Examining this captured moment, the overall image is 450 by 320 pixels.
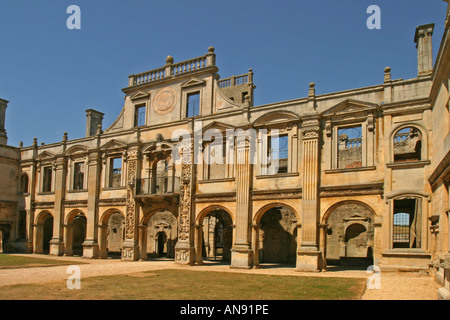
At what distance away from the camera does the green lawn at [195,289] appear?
11.3 meters

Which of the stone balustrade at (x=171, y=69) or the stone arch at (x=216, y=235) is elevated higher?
the stone balustrade at (x=171, y=69)

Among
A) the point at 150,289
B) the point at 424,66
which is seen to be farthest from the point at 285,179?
the point at 150,289

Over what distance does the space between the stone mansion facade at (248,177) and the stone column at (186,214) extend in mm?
67

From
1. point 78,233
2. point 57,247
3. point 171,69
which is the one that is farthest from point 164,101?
point 78,233

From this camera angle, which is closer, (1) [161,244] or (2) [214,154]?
(2) [214,154]

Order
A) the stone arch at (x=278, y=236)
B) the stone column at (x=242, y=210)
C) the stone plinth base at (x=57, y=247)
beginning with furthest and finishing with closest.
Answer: the stone plinth base at (x=57, y=247)
the stone arch at (x=278, y=236)
the stone column at (x=242, y=210)

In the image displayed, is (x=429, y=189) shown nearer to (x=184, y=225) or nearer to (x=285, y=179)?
(x=285, y=179)

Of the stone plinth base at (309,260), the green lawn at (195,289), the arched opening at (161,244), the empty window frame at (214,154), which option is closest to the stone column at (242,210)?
the empty window frame at (214,154)

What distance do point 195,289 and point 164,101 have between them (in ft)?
51.1

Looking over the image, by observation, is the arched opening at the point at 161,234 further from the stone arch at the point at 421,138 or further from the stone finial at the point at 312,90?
the stone arch at the point at 421,138

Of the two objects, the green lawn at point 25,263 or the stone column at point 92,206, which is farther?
the stone column at point 92,206

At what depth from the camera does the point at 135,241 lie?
25.8 m

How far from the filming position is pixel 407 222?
91.1ft

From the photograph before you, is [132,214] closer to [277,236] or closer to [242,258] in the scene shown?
[242,258]
